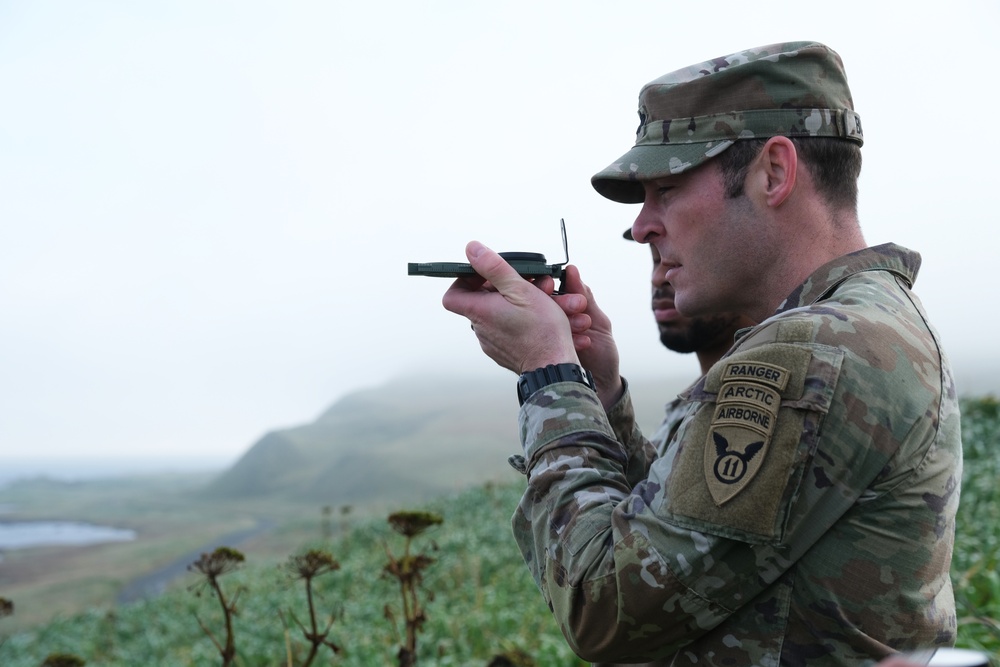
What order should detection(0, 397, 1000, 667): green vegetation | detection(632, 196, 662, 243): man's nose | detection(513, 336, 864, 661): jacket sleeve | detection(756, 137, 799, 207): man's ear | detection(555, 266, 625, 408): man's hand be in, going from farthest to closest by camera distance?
detection(0, 397, 1000, 667): green vegetation
detection(555, 266, 625, 408): man's hand
detection(632, 196, 662, 243): man's nose
detection(756, 137, 799, 207): man's ear
detection(513, 336, 864, 661): jacket sleeve

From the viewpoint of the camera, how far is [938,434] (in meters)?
1.38

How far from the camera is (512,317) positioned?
1.75 m

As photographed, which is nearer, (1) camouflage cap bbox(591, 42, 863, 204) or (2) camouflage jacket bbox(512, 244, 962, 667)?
(2) camouflage jacket bbox(512, 244, 962, 667)

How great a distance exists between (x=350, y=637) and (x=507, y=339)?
4.69 metres

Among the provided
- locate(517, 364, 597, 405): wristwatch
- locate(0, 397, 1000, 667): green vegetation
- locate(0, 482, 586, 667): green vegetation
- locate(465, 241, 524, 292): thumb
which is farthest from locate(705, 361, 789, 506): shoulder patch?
locate(0, 482, 586, 667): green vegetation

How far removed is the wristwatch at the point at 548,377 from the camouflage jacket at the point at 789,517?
26cm

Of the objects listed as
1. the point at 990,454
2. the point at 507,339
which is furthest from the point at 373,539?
the point at 507,339

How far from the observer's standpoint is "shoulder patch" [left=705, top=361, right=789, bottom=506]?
4.25 ft

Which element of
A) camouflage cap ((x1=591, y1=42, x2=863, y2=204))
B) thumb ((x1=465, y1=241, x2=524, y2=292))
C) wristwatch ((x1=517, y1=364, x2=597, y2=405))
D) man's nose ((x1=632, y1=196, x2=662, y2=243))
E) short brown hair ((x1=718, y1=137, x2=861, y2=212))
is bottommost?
wristwatch ((x1=517, y1=364, x2=597, y2=405))

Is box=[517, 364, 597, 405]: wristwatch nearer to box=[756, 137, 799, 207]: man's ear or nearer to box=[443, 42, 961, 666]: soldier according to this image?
box=[443, 42, 961, 666]: soldier

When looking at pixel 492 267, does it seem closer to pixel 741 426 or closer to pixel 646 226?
pixel 646 226

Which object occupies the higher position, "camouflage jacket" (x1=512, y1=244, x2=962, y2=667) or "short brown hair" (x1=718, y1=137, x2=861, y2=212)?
"short brown hair" (x1=718, y1=137, x2=861, y2=212)

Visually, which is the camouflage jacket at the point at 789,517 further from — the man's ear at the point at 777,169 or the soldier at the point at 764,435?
the man's ear at the point at 777,169

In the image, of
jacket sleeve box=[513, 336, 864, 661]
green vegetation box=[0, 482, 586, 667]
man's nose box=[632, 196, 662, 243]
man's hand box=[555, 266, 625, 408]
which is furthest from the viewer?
green vegetation box=[0, 482, 586, 667]
